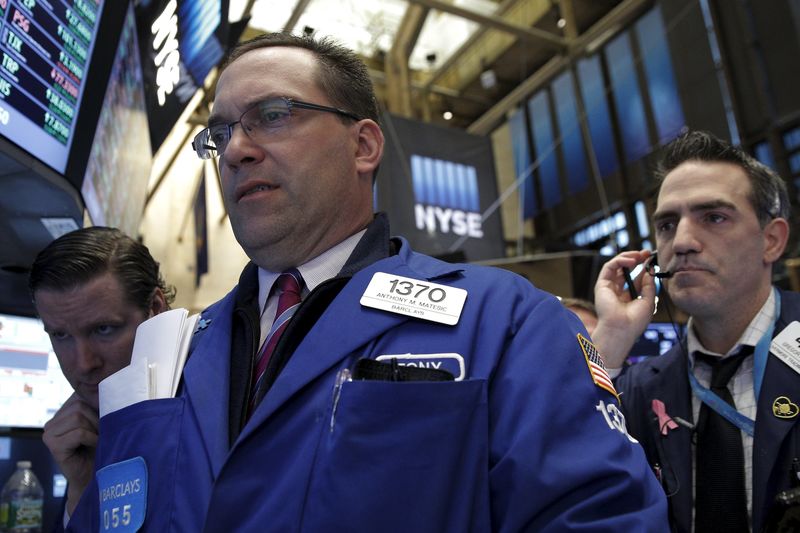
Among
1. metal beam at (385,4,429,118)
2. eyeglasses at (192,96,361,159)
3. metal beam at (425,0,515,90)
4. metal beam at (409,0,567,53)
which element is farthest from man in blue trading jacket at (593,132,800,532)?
metal beam at (425,0,515,90)

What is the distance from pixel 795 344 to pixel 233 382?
149 centimetres

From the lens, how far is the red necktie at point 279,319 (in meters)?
1.23

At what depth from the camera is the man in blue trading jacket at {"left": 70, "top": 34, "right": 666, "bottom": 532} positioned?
0.99 metres

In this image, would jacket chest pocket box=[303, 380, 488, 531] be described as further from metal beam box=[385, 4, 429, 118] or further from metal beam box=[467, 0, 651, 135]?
metal beam box=[467, 0, 651, 135]

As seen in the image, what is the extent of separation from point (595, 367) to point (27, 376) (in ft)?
7.31

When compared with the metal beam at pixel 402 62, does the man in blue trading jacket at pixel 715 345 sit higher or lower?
lower

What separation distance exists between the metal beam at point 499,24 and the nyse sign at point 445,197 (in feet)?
6.65

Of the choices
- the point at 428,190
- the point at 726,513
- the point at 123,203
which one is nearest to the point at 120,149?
the point at 123,203

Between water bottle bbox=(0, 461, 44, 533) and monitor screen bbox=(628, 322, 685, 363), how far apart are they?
263 centimetres

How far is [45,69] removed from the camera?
6.85ft

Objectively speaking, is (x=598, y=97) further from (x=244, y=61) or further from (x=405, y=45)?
(x=244, y=61)

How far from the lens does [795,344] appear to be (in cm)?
187

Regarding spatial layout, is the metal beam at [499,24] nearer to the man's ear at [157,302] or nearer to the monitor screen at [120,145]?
the monitor screen at [120,145]

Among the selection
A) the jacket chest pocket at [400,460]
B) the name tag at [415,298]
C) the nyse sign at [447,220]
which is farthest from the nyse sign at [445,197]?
the jacket chest pocket at [400,460]
